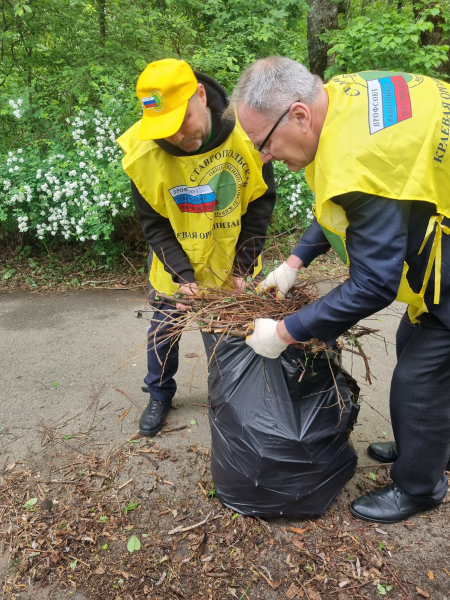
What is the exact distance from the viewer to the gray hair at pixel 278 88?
1.28m

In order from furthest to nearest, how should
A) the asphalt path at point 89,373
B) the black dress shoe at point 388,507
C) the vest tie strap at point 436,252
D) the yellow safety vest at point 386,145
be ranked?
the asphalt path at point 89,373, the black dress shoe at point 388,507, the vest tie strap at point 436,252, the yellow safety vest at point 386,145

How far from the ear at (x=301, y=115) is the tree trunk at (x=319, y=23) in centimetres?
547

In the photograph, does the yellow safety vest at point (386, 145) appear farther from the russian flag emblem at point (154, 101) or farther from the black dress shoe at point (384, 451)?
the black dress shoe at point (384, 451)

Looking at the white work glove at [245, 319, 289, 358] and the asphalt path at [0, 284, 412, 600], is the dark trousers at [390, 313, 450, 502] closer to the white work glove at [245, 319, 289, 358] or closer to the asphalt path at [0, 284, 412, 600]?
the asphalt path at [0, 284, 412, 600]

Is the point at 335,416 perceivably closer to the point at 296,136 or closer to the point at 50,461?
the point at 296,136

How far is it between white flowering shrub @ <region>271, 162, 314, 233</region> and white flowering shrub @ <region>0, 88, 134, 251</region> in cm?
170

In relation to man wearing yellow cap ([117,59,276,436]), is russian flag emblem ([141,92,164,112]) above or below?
above

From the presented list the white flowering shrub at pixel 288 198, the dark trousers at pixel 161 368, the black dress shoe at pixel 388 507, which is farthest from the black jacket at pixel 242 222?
the white flowering shrub at pixel 288 198

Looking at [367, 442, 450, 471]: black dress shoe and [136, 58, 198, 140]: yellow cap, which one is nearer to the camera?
[136, 58, 198, 140]: yellow cap

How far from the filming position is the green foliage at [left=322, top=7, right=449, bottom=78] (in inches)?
180

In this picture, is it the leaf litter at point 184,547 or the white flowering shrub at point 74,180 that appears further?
the white flowering shrub at point 74,180

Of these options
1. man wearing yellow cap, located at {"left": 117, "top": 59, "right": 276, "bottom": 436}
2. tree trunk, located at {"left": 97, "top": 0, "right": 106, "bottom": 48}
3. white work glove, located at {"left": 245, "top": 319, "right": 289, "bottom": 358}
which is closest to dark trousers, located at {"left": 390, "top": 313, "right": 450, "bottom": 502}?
white work glove, located at {"left": 245, "top": 319, "right": 289, "bottom": 358}

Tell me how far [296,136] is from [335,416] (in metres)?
1.11

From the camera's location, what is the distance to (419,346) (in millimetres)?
1640
